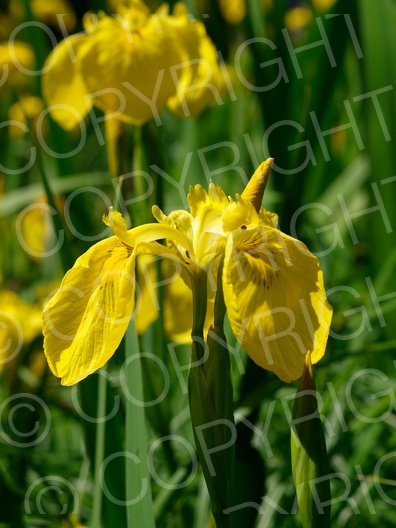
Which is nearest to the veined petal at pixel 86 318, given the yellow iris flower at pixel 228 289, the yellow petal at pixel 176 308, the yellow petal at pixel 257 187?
the yellow iris flower at pixel 228 289

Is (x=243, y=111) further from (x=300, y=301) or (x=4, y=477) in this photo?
(x=300, y=301)

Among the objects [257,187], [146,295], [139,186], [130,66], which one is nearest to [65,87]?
[130,66]

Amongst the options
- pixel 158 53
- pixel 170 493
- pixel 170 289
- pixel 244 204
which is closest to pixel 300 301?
pixel 244 204

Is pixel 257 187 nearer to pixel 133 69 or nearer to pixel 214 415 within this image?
pixel 214 415

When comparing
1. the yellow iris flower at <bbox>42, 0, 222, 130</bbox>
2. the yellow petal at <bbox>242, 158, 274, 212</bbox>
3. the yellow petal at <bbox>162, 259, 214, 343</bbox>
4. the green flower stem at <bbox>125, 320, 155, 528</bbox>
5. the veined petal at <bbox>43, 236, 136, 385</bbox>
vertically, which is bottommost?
the yellow petal at <bbox>162, 259, 214, 343</bbox>

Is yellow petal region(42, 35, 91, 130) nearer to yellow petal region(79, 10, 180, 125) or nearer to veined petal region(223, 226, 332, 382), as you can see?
yellow petal region(79, 10, 180, 125)

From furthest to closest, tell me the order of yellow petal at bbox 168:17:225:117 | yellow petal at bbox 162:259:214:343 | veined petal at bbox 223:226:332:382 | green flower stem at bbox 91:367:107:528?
yellow petal at bbox 168:17:225:117
yellow petal at bbox 162:259:214:343
green flower stem at bbox 91:367:107:528
veined petal at bbox 223:226:332:382

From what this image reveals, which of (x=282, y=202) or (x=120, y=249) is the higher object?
(x=120, y=249)

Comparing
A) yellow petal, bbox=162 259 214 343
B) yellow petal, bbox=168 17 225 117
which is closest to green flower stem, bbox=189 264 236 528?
yellow petal, bbox=162 259 214 343
